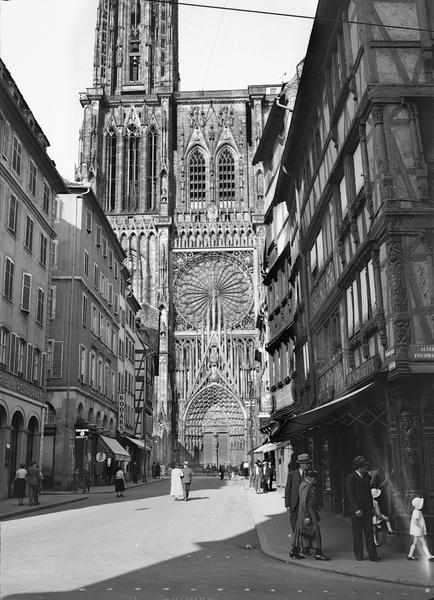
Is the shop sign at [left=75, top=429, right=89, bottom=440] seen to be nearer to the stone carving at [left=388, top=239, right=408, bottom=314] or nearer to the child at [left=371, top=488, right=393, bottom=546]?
the child at [left=371, top=488, right=393, bottom=546]

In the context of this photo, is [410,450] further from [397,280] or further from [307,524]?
[397,280]

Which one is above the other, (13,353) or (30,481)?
(13,353)

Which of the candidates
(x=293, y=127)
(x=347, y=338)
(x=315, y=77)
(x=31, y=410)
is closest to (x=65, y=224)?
(x=31, y=410)

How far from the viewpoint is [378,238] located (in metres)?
13.9

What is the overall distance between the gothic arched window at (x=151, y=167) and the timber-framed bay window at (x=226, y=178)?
7.36m

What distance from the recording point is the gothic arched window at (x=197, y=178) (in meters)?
82.8

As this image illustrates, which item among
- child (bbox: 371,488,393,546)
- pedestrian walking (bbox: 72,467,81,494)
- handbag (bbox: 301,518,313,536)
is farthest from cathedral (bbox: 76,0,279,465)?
handbag (bbox: 301,518,313,536)

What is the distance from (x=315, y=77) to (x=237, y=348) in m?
59.4

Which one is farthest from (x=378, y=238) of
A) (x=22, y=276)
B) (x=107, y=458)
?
(x=107, y=458)

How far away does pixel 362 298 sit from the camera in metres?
15.7

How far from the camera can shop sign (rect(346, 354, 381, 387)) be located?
557 inches

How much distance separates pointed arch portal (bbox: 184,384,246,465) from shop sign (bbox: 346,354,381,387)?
61.2 m

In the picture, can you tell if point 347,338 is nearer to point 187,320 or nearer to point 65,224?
point 65,224

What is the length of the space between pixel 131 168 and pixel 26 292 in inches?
2207
